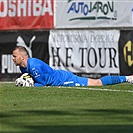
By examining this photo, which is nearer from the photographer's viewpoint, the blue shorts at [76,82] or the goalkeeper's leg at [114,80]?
the blue shorts at [76,82]

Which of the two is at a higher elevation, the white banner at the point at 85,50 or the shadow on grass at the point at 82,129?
the white banner at the point at 85,50

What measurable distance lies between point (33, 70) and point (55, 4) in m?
10.8

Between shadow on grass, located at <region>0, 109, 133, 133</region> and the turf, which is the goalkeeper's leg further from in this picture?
shadow on grass, located at <region>0, 109, 133, 133</region>

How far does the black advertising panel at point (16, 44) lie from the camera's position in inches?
1109

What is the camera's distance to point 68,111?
11539mm

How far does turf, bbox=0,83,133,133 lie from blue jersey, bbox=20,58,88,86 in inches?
52.9

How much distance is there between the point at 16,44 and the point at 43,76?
1092 centimetres

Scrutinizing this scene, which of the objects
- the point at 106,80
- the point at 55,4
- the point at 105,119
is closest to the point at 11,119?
the point at 105,119

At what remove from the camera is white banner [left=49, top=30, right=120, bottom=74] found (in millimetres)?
26562

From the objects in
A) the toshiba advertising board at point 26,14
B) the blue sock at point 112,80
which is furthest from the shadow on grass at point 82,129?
the toshiba advertising board at point 26,14

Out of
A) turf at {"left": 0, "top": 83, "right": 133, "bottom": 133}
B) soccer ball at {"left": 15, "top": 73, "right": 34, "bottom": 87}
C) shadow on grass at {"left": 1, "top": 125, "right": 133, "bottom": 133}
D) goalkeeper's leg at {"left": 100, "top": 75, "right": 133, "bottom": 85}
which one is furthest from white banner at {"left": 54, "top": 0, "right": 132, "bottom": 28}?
shadow on grass at {"left": 1, "top": 125, "right": 133, "bottom": 133}

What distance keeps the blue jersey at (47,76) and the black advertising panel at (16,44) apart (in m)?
9.76

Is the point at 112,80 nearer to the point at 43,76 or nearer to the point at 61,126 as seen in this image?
the point at 43,76

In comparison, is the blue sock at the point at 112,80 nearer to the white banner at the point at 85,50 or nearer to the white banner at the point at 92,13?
the white banner at the point at 85,50
